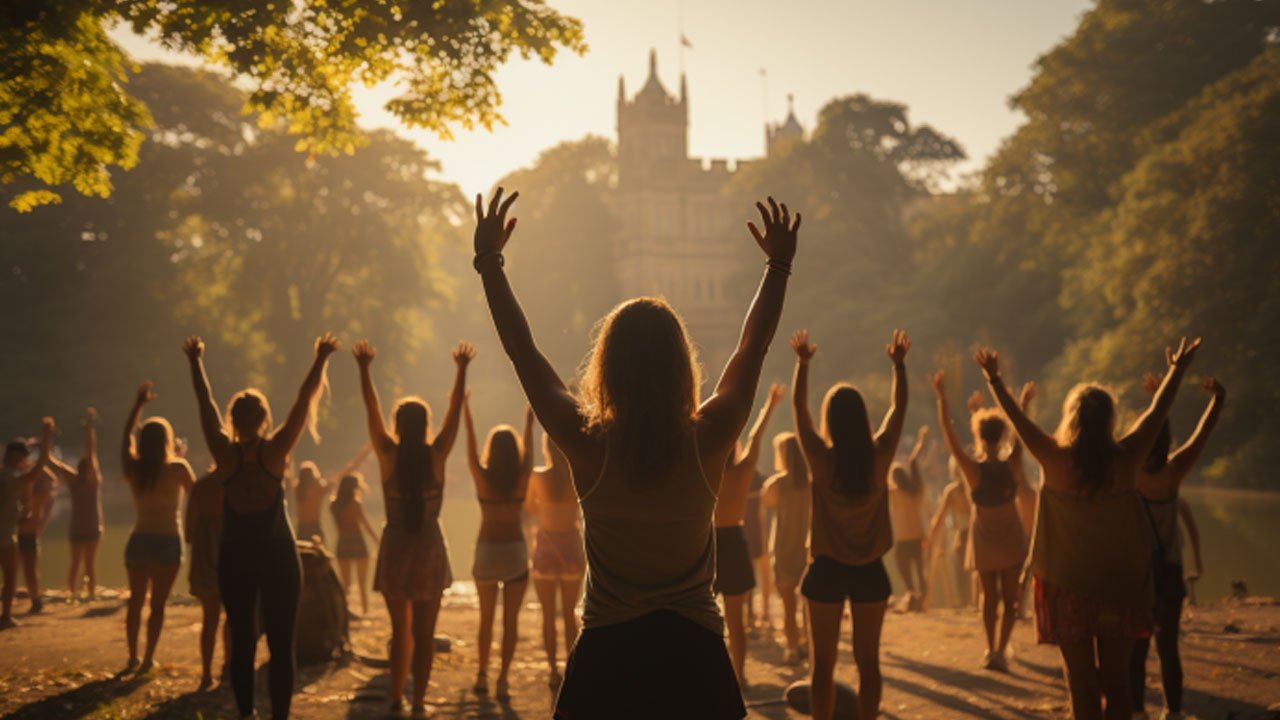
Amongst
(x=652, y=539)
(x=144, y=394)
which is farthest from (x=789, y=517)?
(x=652, y=539)

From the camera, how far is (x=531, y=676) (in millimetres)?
8477

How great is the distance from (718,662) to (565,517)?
5402 mm

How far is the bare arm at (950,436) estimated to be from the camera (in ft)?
19.9

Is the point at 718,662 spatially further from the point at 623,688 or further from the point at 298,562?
the point at 298,562

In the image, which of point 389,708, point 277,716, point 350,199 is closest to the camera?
point 277,716

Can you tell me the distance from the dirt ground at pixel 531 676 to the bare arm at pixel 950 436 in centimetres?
158

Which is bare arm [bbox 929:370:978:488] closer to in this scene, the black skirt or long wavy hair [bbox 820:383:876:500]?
long wavy hair [bbox 820:383:876:500]

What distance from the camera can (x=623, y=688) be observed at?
105 inches

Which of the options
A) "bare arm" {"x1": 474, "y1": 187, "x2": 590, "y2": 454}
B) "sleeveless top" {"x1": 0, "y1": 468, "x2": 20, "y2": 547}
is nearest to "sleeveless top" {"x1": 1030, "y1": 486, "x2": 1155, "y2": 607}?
"bare arm" {"x1": 474, "y1": 187, "x2": 590, "y2": 454}

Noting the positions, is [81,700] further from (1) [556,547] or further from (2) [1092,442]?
(2) [1092,442]

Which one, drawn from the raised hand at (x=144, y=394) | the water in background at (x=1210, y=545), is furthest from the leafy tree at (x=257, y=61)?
the water in background at (x=1210, y=545)

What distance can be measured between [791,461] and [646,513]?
685cm

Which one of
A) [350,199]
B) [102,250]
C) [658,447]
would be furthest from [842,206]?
[658,447]

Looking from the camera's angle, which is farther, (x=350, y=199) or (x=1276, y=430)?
(x=350, y=199)
